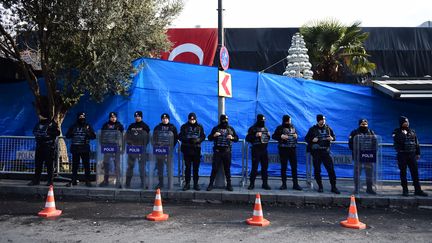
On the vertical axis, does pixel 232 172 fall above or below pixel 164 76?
below

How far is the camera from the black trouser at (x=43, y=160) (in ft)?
30.1

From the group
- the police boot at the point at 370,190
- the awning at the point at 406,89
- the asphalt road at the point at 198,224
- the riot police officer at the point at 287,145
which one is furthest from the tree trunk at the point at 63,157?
the awning at the point at 406,89

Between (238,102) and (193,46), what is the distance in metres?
6.16

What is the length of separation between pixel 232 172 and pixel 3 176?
19.0ft

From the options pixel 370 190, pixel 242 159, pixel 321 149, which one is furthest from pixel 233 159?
pixel 370 190

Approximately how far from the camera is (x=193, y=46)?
16359 mm

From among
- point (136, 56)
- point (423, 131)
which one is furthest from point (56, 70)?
point (423, 131)

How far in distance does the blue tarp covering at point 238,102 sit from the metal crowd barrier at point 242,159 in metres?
0.95

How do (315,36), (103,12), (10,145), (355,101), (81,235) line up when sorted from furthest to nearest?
(315,36) < (355,101) < (10,145) < (103,12) < (81,235)

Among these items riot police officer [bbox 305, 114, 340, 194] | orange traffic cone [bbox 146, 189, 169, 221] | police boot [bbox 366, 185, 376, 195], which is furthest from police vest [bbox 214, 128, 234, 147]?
police boot [bbox 366, 185, 376, 195]

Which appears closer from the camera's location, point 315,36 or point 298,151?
point 298,151

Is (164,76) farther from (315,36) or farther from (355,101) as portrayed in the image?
(315,36)

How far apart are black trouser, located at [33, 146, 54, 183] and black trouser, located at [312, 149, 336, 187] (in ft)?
19.8

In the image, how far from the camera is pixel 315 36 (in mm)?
15891
